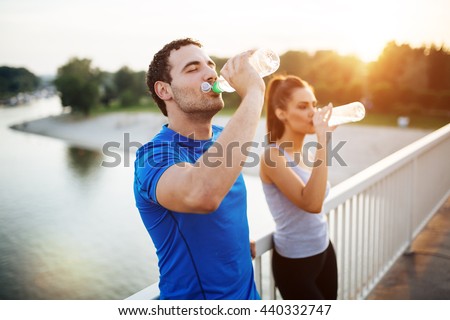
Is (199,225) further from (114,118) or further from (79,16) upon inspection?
(114,118)

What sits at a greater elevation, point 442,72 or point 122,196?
point 442,72

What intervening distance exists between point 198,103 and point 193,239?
34 cm

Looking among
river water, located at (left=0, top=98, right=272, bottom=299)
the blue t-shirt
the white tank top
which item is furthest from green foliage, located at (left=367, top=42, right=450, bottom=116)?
the blue t-shirt

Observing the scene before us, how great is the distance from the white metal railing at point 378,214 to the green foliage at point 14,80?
1833 mm

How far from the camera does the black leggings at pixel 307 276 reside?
4.41ft

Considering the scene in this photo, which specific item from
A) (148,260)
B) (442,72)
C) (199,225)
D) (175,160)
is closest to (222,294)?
(199,225)

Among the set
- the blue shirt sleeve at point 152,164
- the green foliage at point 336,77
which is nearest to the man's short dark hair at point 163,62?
the blue shirt sleeve at point 152,164

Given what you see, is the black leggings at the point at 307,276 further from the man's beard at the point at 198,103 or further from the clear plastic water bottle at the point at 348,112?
the man's beard at the point at 198,103

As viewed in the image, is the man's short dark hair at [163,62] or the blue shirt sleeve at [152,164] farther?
the man's short dark hair at [163,62]

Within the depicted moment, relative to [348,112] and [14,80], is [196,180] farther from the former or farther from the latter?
[14,80]

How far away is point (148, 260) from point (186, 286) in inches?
223

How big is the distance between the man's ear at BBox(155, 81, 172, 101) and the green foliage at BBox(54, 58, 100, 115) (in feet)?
91.3

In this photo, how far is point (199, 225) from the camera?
35.5 inches

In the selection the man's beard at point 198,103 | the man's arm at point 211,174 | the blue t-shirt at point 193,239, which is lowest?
the blue t-shirt at point 193,239
